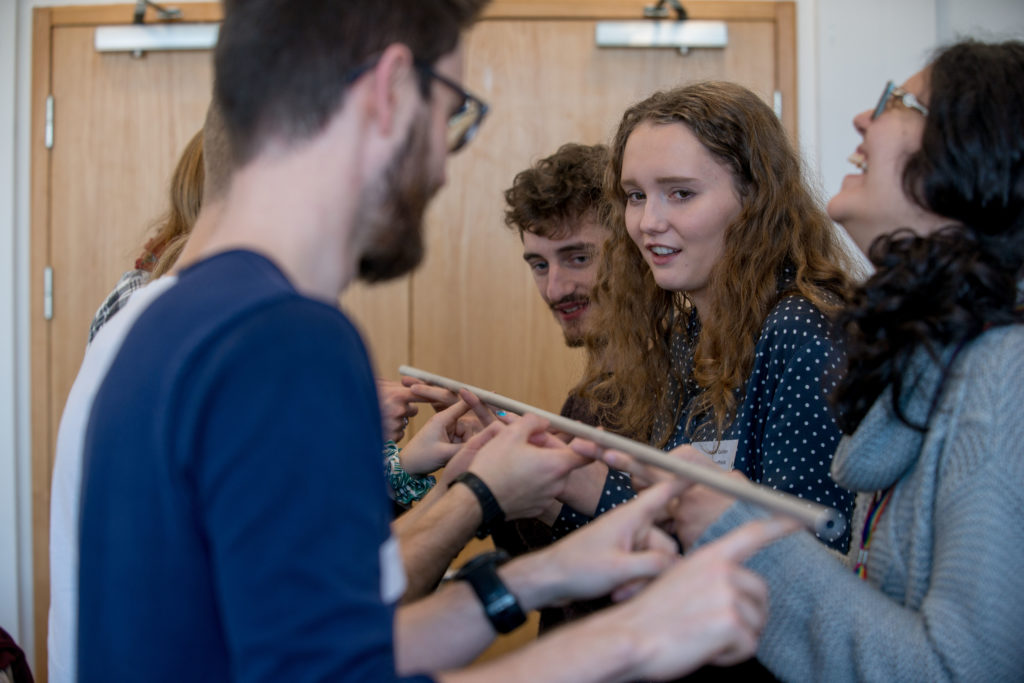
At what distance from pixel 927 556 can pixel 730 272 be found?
729 mm

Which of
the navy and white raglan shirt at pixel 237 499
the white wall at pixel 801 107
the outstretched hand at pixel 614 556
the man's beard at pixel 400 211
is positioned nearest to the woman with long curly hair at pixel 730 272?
the outstretched hand at pixel 614 556

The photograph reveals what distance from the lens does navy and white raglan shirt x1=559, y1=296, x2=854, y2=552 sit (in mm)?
1343

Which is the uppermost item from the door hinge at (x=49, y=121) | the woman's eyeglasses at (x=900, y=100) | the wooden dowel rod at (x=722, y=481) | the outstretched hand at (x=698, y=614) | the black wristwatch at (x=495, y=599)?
the door hinge at (x=49, y=121)

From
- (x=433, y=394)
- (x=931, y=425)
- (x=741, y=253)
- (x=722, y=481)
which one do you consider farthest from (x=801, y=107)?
(x=722, y=481)

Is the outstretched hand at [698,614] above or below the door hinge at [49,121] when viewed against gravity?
below

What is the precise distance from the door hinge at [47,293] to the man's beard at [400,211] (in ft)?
8.69

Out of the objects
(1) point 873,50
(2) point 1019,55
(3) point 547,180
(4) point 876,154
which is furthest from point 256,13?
(1) point 873,50

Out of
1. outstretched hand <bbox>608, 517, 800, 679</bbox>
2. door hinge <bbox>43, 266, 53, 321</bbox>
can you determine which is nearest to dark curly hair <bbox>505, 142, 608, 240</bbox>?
outstretched hand <bbox>608, 517, 800, 679</bbox>

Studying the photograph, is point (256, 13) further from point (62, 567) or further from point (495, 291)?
point (495, 291)

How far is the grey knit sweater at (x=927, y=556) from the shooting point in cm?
92

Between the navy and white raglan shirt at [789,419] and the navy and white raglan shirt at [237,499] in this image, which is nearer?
the navy and white raglan shirt at [237,499]

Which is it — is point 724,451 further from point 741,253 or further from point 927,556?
point 927,556

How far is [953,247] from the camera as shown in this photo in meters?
1.05

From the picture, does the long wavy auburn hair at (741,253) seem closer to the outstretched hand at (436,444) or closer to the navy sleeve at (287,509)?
the outstretched hand at (436,444)
